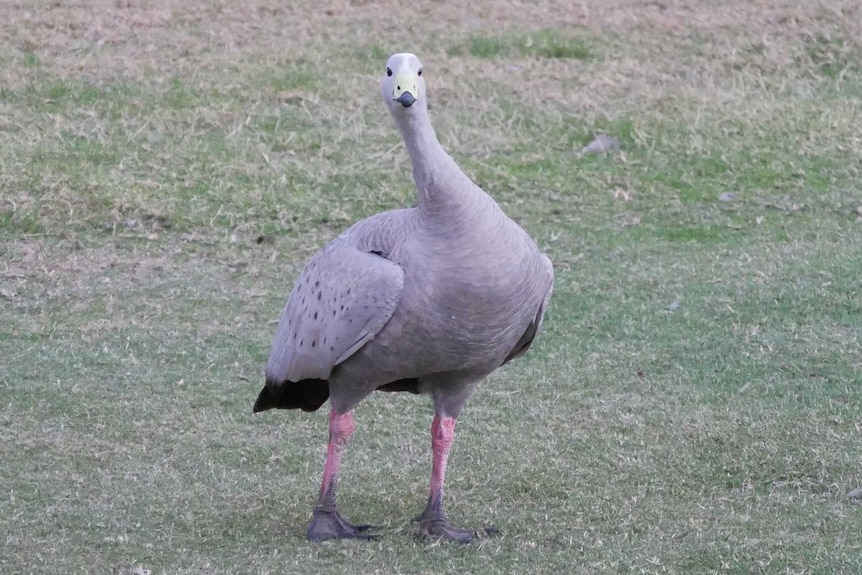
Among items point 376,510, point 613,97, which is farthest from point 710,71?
point 376,510

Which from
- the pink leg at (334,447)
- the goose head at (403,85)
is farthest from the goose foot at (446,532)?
the goose head at (403,85)

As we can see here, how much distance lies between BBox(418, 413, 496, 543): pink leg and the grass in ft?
0.36

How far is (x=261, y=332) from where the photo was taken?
7.42m

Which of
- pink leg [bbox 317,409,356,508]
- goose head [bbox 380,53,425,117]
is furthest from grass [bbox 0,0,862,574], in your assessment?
goose head [bbox 380,53,425,117]

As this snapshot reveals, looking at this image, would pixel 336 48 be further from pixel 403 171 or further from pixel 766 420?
pixel 766 420

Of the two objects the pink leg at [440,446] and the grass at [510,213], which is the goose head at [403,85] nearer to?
the pink leg at [440,446]

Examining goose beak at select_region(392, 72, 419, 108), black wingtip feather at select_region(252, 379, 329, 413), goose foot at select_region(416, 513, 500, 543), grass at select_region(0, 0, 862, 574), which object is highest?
goose beak at select_region(392, 72, 419, 108)

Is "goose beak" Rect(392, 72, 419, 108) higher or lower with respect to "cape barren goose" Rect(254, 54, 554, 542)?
higher

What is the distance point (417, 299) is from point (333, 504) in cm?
98

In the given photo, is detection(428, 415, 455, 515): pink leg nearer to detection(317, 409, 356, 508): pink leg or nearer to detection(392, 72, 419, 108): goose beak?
detection(317, 409, 356, 508): pink leg

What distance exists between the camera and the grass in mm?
5113

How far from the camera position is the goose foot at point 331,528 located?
16.2 feet

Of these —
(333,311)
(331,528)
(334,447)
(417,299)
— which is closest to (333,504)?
(331,528)

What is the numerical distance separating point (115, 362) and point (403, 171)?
3411mm
